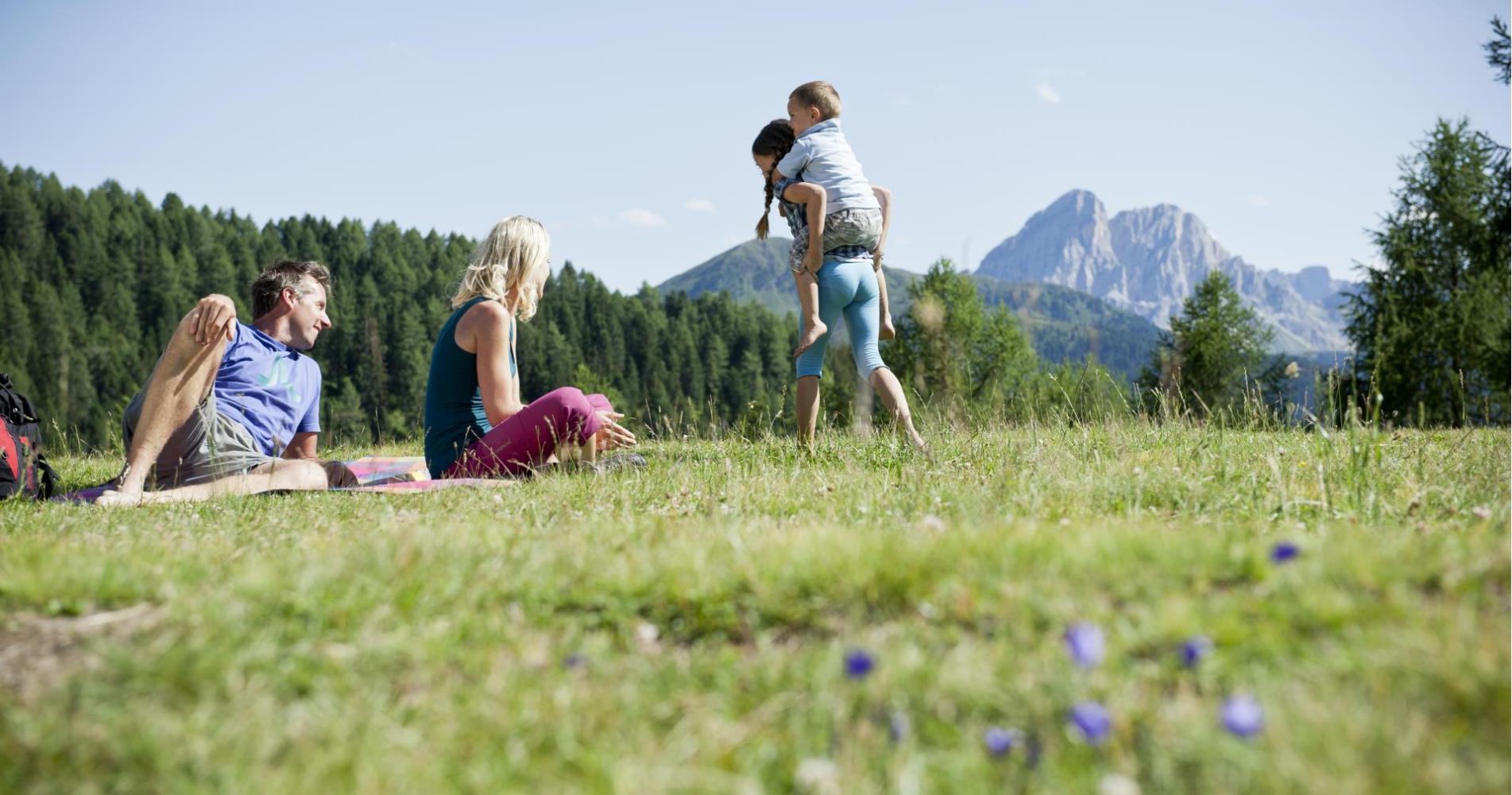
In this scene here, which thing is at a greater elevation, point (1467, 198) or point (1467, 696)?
point (1467, 198)

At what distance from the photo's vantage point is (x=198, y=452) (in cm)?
607

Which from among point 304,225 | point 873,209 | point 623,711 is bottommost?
point 623,711

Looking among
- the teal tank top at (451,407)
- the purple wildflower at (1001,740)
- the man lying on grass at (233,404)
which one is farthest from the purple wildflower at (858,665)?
the teal tank top at (451,407)

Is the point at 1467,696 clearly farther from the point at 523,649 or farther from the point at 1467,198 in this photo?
the point at 1467,198

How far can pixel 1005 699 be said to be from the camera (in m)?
2.05

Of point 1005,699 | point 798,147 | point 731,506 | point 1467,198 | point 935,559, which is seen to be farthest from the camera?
point 1467,198

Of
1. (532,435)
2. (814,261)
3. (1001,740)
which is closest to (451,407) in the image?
(532,435)

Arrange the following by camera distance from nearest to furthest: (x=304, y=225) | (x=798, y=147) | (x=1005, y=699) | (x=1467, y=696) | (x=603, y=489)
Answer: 1. (x=1467, y=696)
2. (x=1005, y=699)
3. (x=603, y=489)
4. (x=798, y=147)
5. (x=304, y=225)

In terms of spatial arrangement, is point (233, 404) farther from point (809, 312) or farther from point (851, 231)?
point (851, 231)

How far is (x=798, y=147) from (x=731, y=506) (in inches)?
138

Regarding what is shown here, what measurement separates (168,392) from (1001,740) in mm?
5728

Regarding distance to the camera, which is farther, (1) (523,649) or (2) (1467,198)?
(2) (1467,198)

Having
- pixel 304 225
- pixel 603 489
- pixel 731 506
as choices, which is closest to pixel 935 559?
pixel 731 506

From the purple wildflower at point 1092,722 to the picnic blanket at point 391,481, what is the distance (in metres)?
4.46
